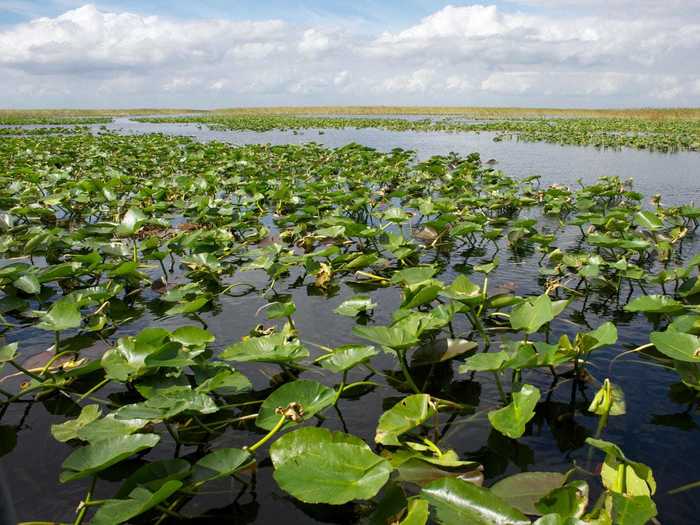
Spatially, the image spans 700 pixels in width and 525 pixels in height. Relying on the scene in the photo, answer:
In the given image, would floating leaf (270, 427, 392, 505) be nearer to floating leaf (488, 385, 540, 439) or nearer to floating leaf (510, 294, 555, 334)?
floating leaf (488, 385, 540, 439)

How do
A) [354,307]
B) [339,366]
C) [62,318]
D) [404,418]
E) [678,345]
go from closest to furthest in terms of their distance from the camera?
1. [404,418]
2. [339,366]
3. [678,345]
4. [62,318]
5. [354,307]

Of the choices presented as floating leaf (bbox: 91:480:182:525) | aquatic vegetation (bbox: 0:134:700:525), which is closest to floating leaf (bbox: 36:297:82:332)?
aquatic vegetation (bbox: 0:134:700:525)

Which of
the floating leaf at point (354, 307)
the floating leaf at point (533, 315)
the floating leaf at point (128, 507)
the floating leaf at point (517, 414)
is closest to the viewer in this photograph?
the floating leaf at point (128, 507)

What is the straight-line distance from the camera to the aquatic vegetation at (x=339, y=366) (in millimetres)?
1916

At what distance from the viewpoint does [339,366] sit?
2.54 metres

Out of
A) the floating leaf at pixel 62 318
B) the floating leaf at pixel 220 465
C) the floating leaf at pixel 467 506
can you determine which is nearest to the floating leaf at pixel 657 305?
the floating leaf at pixel 467 506

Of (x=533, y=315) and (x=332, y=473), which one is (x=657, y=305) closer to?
(x=533, y=315)

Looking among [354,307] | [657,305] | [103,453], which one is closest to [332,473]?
[103,453]

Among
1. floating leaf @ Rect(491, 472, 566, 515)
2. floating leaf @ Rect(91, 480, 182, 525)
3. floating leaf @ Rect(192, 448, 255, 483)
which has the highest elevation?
floating leaf @ Rect(91, 480, 182, 525)

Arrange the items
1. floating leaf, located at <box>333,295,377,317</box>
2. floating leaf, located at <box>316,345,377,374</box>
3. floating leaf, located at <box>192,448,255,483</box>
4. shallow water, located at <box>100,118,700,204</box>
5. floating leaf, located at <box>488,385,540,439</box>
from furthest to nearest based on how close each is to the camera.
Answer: shallow water, located at <box>100,118,700,204</box> → floating leaf, located at <box>333,295,377,317</box> → floating leaf, located at <box>316,345,377,374</box> → floating leaf, located at <box>488,385,540,439</box> → floating leaf, located at <box>192,448,255,483</box>

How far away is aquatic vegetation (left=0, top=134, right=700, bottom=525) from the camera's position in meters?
1.92

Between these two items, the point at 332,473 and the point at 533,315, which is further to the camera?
the point at 533,315

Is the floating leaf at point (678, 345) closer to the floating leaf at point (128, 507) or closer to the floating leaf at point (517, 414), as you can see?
the floating leaf at point (517, 414)

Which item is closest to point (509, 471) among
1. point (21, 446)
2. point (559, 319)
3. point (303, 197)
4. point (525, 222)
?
point (559, 319)
